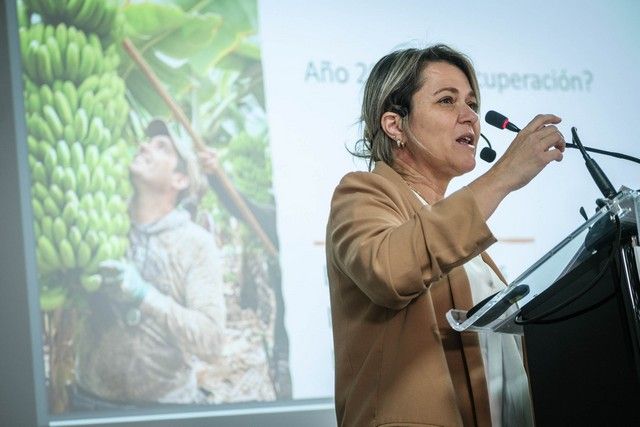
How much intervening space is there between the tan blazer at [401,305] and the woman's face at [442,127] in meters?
0.19

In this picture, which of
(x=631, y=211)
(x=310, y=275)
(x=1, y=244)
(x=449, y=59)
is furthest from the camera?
(x=310, y=275)

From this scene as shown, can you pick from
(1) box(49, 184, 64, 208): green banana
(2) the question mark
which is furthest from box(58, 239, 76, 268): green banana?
(2) the question mark

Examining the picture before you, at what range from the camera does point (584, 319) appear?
4.45ft

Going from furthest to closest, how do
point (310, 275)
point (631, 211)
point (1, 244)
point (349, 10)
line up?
point (349, 10), point (310, 275), point (1, 244), point (631, 211)

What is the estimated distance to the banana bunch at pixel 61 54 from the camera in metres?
2.79

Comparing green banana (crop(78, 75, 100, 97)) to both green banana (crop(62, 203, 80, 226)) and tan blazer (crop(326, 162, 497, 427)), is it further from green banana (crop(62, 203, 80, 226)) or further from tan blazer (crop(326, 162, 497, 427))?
tan blazer (crop(326, 162, 497, 427))

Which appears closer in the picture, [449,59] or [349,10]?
[449,59]

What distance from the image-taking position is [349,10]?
318 cm

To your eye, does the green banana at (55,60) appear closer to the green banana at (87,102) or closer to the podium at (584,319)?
the green banana at (87,102)

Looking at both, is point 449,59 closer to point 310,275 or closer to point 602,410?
point 602,410

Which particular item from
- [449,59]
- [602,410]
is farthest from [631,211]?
[449,59]

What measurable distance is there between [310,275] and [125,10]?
37.9 inches

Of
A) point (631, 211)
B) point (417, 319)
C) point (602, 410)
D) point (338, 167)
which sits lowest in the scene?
point (602, 410)

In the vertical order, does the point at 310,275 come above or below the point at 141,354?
above
